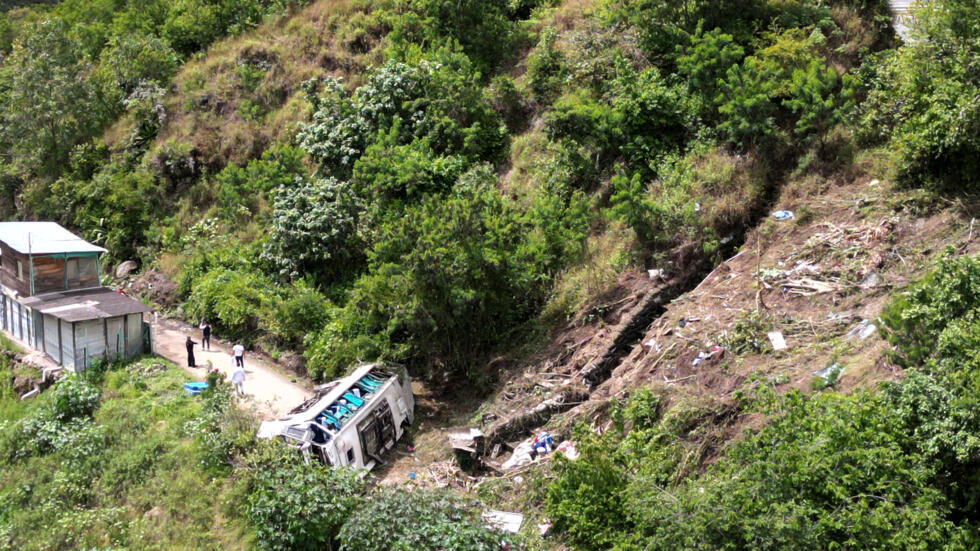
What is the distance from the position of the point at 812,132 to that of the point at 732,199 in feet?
7.20

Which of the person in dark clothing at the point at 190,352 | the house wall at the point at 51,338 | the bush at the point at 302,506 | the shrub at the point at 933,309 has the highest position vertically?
the shrub at the point at 933,309

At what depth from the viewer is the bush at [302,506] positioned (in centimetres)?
1205

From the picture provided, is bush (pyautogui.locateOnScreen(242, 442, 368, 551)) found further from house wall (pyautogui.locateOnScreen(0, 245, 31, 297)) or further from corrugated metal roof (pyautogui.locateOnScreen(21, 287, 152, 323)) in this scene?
house wall (pyautogui.locateOnScreen(0, 245, 31, 297))

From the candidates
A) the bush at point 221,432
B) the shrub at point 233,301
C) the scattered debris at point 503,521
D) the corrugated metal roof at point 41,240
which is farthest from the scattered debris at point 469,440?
the corrugated metal roof at point 41,240

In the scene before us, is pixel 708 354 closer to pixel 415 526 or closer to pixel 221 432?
pixel 415 526

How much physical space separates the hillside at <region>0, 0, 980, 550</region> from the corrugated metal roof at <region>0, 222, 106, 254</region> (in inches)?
102

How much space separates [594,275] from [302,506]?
7.50 m

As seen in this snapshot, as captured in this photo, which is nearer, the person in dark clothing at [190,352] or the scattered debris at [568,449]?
the scattered debris at [568,449]

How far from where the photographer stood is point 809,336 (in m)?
12.5

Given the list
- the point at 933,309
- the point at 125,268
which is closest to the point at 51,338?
the point at 125,268

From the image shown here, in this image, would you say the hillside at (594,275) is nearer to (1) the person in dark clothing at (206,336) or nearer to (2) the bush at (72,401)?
(2) the bush at (72,401)

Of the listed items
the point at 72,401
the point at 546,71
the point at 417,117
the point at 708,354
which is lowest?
the point at 72,401

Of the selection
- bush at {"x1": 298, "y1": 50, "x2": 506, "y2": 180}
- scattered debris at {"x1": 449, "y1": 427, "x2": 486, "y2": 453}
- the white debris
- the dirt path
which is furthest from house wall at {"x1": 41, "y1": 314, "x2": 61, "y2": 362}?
the white debris

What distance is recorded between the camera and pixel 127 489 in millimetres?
15164
